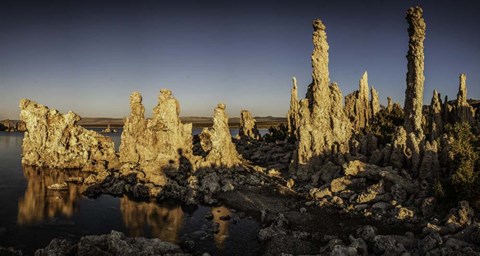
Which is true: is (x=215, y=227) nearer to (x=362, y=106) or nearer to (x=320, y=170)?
(x=320, y=170)

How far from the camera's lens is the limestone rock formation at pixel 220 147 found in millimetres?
58375

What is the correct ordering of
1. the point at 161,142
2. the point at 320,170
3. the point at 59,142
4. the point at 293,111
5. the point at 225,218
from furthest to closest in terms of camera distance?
1. the point at 293,111
2. the point at 59,142
3. the point at 161,142
4. the point at 320,170
5. the point at 225,218

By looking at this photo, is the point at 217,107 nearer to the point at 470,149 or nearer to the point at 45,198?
the point at 45,198

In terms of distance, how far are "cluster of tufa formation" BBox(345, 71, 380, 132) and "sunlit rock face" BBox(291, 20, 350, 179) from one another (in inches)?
779

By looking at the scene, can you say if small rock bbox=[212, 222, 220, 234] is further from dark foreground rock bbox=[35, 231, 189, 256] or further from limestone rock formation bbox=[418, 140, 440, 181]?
limestone rock formation bbox=[418, 140, 440, 181]

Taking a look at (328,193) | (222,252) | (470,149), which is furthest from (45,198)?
(470,149)

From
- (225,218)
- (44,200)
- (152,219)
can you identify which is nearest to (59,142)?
(44,200)

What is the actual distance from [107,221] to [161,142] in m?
24.9

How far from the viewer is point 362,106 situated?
78375mm

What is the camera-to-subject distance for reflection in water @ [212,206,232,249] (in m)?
31.6

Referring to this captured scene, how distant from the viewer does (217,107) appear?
6125 centimetres

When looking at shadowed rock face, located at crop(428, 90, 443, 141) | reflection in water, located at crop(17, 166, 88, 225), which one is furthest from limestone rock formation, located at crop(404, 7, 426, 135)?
reflection in water, located at crop(17, 166, 88, 225)

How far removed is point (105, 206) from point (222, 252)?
21.8 meters

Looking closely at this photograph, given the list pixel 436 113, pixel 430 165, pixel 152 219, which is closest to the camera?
pixel 152 219
